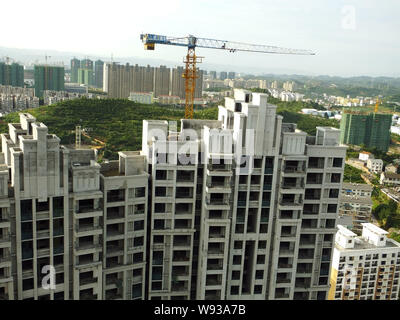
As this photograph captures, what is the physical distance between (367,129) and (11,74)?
4011 centimetres

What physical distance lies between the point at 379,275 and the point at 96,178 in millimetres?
10606

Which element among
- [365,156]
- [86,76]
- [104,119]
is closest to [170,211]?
[104,119]

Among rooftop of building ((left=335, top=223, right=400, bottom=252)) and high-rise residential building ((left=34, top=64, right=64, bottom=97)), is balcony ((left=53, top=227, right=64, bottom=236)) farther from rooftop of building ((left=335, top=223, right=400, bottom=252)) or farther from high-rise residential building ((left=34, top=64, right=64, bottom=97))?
high-rise residential building ((left=34, top=64, right=64, bottom=97))

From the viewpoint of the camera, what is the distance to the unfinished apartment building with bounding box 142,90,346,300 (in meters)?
A: 6.59

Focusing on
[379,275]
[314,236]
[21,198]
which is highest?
[21,198]

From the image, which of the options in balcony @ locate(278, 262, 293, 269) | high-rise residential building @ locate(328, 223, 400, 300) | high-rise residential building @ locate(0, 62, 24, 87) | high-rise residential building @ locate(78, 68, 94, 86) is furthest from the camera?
high-rise residential building @ locate(78, 68, 94, 86)

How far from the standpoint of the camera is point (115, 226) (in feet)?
21.8

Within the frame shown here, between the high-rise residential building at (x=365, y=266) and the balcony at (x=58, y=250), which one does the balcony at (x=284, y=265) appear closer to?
the balcony at (x=58, y=250)

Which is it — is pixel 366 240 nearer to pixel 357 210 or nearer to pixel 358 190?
pixel 357 210

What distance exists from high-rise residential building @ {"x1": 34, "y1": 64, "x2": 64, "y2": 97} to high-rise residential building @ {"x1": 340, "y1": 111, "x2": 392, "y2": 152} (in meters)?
34.4

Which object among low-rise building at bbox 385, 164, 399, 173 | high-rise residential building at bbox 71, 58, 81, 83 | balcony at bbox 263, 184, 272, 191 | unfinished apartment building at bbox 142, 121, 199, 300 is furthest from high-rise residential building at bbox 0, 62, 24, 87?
balcony at bbox 263, 184, 272, 191

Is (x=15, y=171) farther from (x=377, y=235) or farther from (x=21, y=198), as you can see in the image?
(x=377, y=235)

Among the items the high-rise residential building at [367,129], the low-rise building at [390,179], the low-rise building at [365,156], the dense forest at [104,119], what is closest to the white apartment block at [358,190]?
the low-rise building at [390,179]
